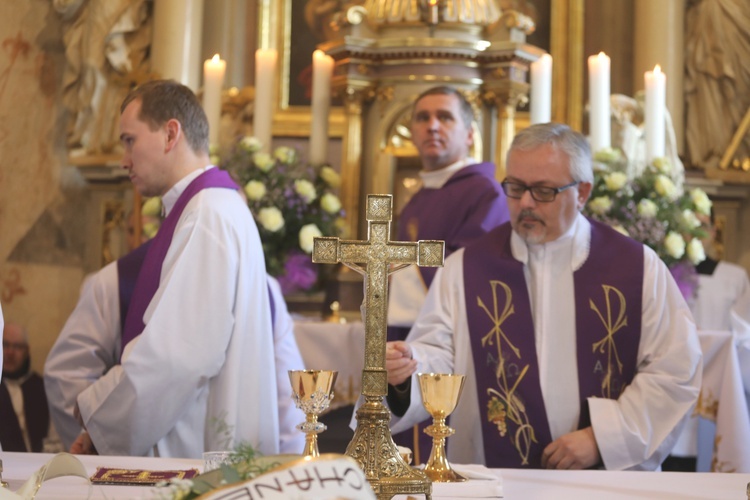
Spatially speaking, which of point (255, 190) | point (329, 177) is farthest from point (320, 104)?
point (255, 190)

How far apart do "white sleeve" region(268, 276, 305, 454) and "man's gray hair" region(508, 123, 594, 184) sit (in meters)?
1.11

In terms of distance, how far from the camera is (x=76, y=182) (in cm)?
792

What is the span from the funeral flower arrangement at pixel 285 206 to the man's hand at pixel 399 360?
8.82 ft

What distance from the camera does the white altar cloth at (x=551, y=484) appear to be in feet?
8.33

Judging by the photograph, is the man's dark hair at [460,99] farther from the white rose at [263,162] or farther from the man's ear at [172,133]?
the man's ear at [172,133]

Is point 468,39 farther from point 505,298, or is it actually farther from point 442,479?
point 442,479

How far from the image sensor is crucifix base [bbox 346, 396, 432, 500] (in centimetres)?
229

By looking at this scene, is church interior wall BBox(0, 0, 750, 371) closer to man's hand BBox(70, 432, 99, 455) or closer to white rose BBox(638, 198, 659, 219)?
white rose BBox(638, 198, 659, 219)

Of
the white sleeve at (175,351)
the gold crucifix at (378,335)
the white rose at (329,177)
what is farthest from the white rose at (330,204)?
the gold crucifix at (378,335)

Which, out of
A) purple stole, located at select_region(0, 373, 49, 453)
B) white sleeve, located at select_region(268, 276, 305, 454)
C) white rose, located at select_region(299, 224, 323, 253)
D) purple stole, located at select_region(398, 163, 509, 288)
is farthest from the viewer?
purple stole, located at select_region(0, 373, 49, 453)

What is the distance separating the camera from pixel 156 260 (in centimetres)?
388

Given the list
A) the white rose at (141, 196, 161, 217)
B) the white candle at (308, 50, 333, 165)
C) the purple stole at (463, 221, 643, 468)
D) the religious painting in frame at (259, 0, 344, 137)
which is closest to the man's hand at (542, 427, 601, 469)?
the purple stole at (463, 221, 643, 468)

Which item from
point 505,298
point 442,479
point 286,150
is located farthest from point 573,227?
point 286,150

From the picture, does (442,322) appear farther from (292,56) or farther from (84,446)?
(292,56)
